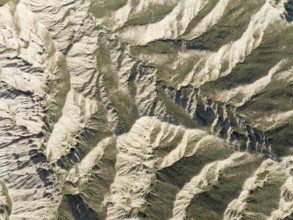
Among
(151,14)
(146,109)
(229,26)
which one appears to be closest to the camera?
(146,109)

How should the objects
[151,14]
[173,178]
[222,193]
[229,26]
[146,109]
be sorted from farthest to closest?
[151,14] → [229,26] → [173,178] → [146,109] → [222,193]

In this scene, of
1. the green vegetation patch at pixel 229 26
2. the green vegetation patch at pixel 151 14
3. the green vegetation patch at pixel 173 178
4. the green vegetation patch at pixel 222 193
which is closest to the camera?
the green vegetation patch at pixel 222 193

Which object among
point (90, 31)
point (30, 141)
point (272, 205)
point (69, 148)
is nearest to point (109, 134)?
point (69, 148)

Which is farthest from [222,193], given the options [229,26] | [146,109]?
[229,26]

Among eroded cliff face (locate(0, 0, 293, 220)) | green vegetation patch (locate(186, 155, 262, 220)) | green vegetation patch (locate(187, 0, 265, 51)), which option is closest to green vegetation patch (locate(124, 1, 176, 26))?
eroded cliff face (locate(0, 0, 293, 220))

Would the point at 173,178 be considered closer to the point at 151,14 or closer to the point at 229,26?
the point at 229,26

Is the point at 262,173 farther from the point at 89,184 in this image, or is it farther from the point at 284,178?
the point at 89,184

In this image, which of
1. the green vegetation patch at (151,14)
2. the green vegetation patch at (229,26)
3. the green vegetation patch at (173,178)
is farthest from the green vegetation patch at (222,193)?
the green vegetation patch at (151,14)

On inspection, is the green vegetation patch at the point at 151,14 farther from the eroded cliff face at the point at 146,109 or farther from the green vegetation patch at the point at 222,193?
the green vegetation patch at the point at 222,193
